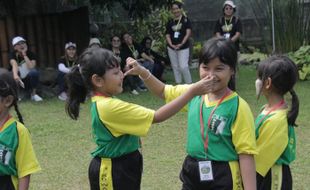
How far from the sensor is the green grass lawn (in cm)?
472

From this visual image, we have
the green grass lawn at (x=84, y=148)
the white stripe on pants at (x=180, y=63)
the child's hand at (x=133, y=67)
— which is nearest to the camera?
the child's hand at (x=133, y=67)

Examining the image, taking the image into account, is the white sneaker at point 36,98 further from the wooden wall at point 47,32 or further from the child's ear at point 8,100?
the child's ear at point 8,100

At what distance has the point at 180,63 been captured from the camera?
395 inches

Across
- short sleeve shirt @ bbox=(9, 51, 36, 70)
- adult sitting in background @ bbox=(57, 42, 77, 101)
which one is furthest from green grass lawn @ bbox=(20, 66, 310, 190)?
short sleeve shirt @ bbox=(9, 51, 36, 70)

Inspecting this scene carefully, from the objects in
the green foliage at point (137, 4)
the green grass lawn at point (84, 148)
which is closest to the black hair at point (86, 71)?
the green grass lawn at point (84, 148)

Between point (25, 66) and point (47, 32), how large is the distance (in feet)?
4.92

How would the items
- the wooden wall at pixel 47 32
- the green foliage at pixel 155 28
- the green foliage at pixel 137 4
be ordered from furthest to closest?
the green foliage at pixel 155 28, the green foliage at pixel 137 4, the wooden wall at pixel 47 32

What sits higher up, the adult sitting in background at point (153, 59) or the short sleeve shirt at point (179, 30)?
the short sleeve shirt at point (179, 30)

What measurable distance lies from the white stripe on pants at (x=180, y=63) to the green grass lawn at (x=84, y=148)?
1555mm

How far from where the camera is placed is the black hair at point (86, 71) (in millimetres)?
2744

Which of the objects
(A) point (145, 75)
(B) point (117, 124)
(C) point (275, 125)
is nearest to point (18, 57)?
(A) point (145, 75)

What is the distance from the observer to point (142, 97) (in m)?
8.91

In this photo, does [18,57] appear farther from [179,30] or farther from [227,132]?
[227,132]

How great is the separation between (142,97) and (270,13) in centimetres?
414
